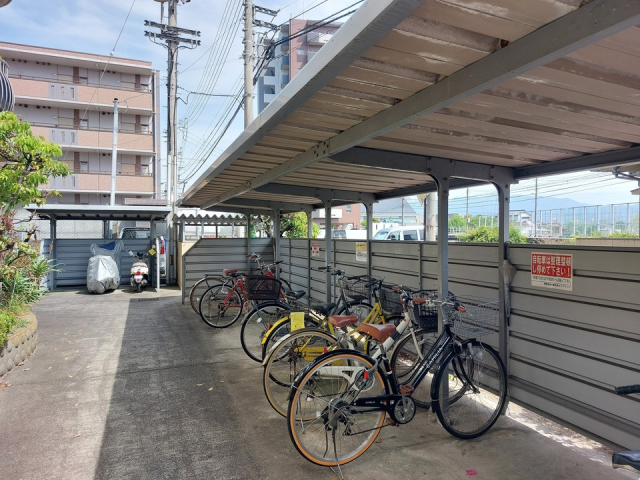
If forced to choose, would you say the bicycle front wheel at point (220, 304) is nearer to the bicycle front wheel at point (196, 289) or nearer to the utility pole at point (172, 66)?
the bicycle front wheel at point (196, 289)

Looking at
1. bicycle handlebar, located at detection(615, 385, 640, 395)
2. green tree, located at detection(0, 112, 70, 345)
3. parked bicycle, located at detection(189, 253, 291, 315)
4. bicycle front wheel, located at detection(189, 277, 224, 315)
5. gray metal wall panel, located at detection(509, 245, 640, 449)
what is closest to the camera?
bicycle handlebar, located at detection(615, 385, 640, 395)

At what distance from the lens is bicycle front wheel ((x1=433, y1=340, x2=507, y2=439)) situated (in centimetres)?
296

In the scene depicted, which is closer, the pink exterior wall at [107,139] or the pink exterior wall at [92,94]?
the pink exterior wall at [92,94]

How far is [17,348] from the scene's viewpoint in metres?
4.51

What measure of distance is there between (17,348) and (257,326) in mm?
2582

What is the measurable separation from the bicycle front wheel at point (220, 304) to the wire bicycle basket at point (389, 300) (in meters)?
2.94

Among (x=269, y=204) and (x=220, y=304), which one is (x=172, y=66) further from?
(x=220, y=304)

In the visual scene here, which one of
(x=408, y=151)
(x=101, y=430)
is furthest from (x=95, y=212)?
(x=408, y=151)

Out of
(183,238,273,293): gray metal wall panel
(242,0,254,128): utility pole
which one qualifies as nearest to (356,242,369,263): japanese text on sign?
(183,238,273,293): gray metal wall panel

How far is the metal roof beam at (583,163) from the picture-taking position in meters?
2.80

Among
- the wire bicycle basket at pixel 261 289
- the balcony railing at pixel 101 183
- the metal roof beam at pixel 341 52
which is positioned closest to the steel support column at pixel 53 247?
the wire bicycle basket at pixel 261 289

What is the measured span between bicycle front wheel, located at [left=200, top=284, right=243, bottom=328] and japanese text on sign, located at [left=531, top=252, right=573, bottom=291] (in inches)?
170

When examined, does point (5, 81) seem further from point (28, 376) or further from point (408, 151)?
point (408, 151)

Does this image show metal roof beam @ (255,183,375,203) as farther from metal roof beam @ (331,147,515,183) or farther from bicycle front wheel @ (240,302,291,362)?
metal roof beam @ (331,147,515,183)
